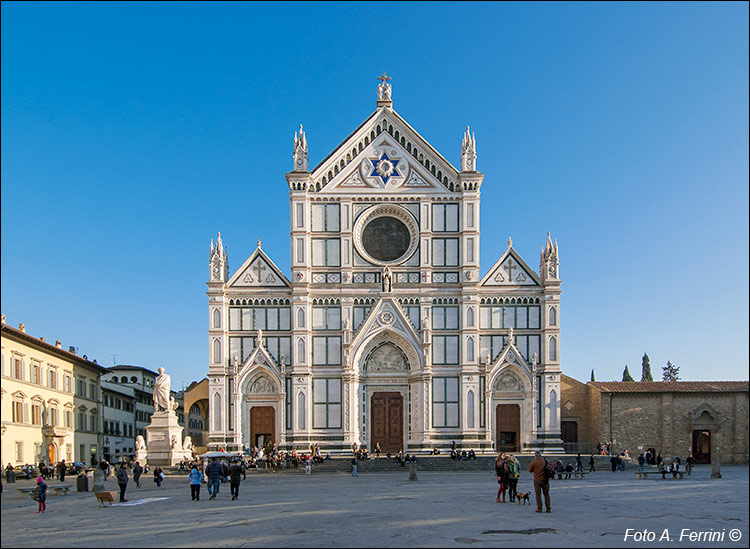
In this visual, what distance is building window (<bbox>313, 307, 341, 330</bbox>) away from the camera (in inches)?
2115

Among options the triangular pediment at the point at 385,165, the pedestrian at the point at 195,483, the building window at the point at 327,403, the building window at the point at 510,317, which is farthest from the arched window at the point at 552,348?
the pedestrian at the point at 195,483

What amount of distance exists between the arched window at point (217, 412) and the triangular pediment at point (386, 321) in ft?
32.6

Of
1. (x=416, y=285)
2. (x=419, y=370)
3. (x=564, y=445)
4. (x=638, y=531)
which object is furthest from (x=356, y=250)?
(x=638, y=531)

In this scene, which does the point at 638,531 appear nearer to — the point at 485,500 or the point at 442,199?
the point at 485,500

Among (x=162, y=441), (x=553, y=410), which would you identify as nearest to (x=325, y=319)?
(x=162, y=441)

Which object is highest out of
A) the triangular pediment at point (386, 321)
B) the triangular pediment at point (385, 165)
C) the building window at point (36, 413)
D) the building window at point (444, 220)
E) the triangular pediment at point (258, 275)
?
the triangular pediment at point (385, 165)

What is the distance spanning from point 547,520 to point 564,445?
37363 mm

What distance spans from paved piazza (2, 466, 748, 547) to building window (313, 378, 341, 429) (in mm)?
21022

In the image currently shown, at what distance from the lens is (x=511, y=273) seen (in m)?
54.5

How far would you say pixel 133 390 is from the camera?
80.3 m

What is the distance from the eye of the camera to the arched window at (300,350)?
174 ft

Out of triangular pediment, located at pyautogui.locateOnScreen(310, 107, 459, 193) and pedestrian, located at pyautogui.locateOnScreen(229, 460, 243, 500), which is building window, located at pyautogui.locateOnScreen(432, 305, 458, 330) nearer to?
triangular pediment, located at pyautogui.locateOnScreen(310, 107, 459, 193)

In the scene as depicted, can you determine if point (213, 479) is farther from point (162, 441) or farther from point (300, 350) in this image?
point (300, 350)

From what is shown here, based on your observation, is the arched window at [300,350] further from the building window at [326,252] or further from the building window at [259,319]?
the building window at [326,252]
